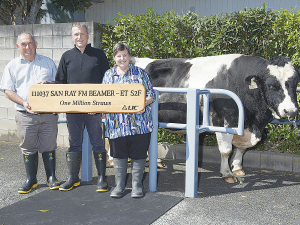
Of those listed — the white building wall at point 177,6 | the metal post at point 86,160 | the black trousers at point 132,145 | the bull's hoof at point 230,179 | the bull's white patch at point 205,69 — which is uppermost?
the white building wall at point 177,6

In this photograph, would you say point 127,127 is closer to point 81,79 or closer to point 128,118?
point 128,118

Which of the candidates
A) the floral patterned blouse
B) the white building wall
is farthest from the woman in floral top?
the white building wall

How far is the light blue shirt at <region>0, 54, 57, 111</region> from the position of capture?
3.68 meters

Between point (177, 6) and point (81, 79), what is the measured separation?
Result: 22.2ft

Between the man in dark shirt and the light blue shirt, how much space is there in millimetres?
191

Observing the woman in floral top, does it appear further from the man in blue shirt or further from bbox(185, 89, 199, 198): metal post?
the man in blue shirt

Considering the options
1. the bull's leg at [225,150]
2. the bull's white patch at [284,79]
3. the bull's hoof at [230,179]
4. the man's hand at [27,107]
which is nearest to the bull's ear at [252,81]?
the bull's white patch at [284,79]

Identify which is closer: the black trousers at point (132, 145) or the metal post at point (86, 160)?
the black trousers at point (132, 145)

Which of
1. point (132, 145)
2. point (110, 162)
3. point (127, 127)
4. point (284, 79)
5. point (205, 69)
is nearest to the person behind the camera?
point (127, 127)

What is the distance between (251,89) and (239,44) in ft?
4.89

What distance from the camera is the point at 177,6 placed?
9734 mm

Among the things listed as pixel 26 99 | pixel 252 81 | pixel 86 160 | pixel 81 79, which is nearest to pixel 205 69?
pixel 252 81

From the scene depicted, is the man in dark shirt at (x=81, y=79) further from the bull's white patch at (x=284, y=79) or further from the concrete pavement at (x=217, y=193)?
the bull's white patch at (x=284, y=79)

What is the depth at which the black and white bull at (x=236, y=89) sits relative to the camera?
397 centimetres
